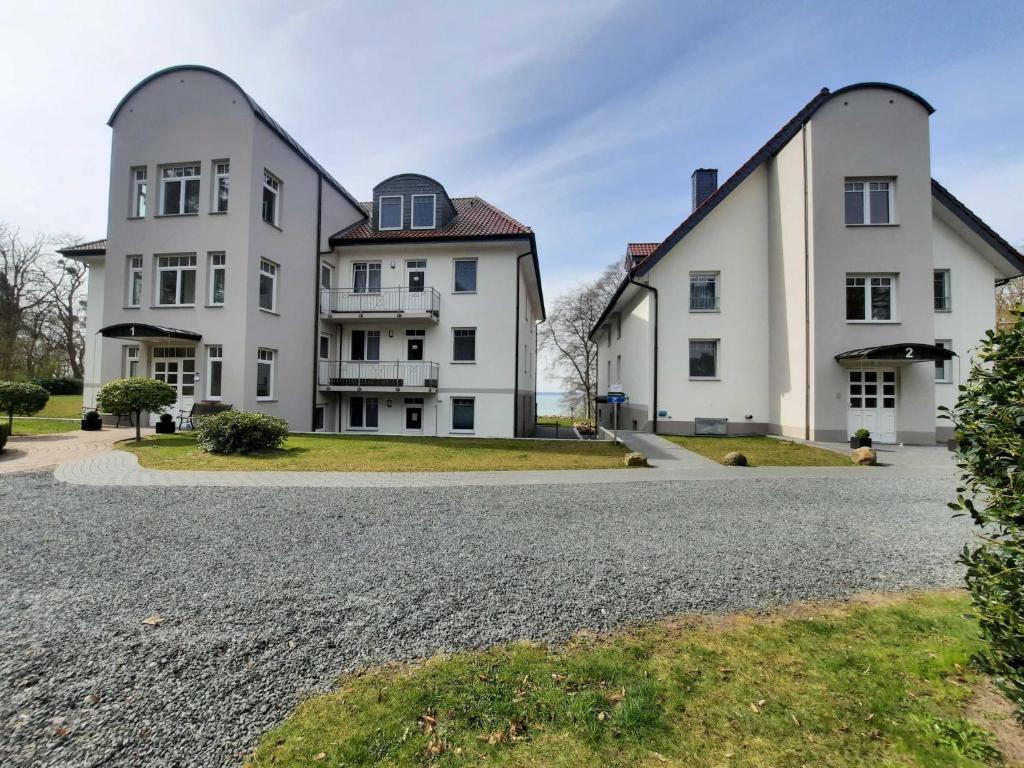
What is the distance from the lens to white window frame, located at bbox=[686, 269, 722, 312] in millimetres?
18578

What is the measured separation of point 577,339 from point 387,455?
31.0m

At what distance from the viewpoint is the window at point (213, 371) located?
16.3 m

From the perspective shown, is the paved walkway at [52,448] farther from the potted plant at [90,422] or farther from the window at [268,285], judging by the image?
the window at [268,285]

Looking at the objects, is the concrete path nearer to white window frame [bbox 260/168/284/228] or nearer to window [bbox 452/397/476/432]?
window [bbox 452/397/476/432]

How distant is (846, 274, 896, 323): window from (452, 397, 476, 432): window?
14314 mm

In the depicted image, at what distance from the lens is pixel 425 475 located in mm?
9688

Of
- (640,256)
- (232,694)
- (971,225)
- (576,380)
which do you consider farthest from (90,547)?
(576,380)

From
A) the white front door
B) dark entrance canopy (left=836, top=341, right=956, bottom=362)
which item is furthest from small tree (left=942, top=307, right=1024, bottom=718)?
the white front door

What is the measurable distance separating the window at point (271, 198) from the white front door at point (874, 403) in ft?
71.7

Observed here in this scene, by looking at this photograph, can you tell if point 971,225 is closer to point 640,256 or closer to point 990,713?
point 640,256

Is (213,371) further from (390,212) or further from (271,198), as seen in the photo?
(390,212)

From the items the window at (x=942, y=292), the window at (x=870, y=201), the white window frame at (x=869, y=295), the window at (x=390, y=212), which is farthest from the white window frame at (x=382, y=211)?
the window at (x=942, y=292)

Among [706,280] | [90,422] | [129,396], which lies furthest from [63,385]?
[706,280]

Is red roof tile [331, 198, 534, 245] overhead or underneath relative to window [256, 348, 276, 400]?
overhead
